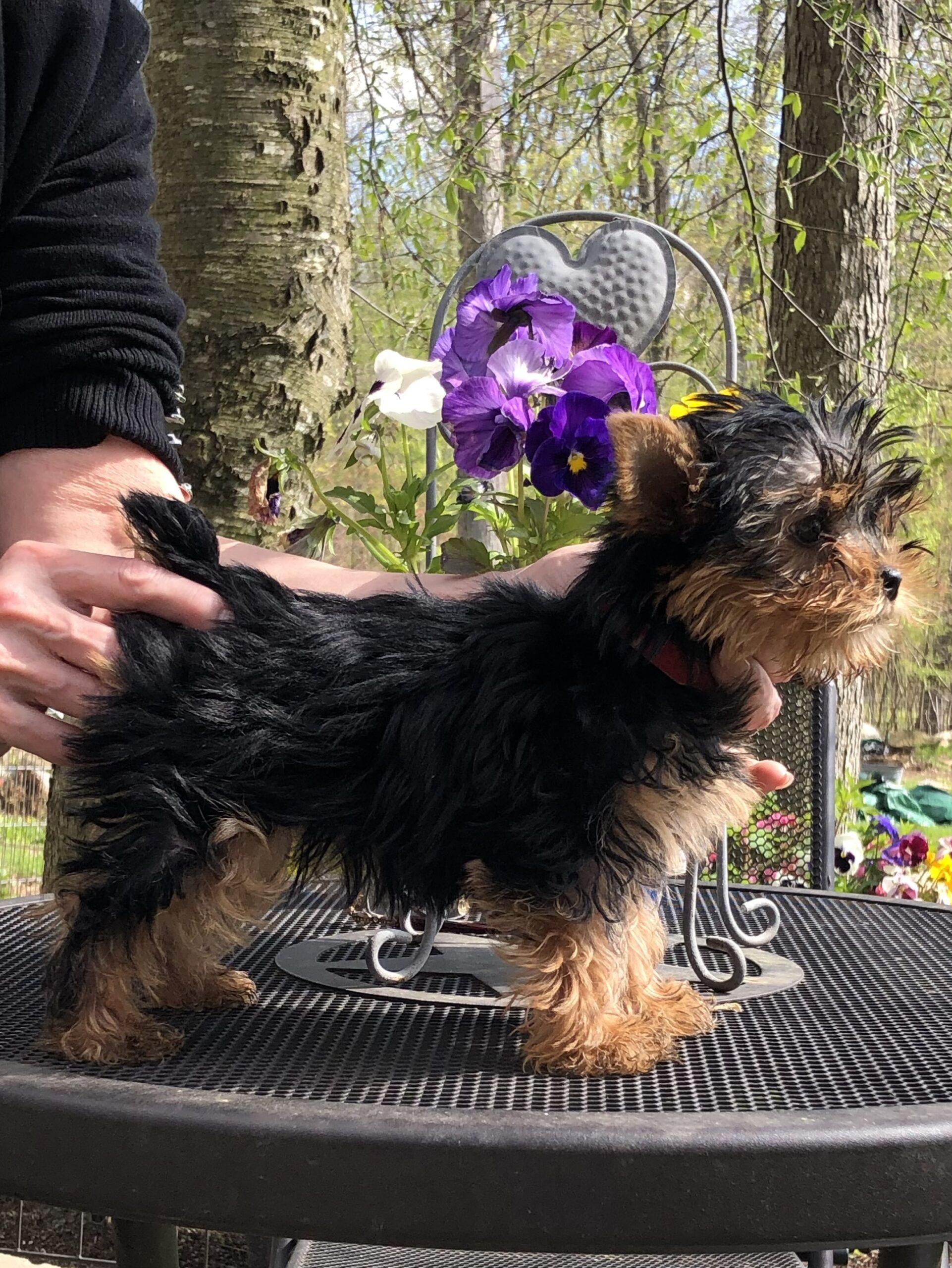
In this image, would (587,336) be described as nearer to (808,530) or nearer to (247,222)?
(808,530)

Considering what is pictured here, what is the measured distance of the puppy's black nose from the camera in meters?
1.67

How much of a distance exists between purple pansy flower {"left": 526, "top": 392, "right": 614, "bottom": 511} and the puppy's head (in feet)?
0.90

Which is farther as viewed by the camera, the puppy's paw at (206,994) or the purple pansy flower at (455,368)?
the purple pansy flower at (455,368)

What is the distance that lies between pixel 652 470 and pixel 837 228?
5698mm

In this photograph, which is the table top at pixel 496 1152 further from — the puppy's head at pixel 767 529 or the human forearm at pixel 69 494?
the human forearm at pixel 69 494

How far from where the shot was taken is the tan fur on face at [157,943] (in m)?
1.69

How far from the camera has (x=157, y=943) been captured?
178 cm

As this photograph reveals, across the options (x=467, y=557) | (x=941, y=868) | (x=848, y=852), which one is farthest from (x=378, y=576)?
(x=941, y=868)

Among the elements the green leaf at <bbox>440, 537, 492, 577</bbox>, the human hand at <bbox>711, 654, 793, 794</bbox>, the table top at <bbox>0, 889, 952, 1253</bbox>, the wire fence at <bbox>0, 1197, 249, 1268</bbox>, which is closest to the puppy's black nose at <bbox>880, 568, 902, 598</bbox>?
the human hand at <bbox>711, 654, 793, 794</bbox>

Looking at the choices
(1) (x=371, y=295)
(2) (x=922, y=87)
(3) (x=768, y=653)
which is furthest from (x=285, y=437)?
(1) (x=371, y=295)

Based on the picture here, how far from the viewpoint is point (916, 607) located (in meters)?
1.79

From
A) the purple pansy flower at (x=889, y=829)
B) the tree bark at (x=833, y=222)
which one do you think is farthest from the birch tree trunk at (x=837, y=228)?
the purple pansy flower at (x=889, y=829)

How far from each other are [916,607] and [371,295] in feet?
49.4

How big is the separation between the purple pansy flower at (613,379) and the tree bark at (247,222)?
1.85 m
